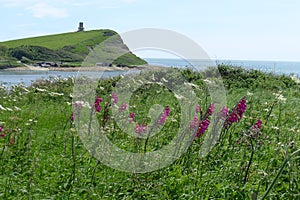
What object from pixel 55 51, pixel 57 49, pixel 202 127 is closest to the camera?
pixel 202 127

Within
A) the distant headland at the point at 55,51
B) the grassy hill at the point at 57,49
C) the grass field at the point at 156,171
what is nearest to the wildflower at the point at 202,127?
the grass field at the point at 156,171

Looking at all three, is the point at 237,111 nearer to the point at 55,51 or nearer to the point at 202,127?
the point at 202,127

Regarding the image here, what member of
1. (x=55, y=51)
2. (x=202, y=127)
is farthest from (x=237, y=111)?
(x=55, y=51)

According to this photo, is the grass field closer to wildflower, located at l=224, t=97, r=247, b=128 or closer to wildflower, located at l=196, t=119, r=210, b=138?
wildflower, located at l=224, t=97, r=247, b=128

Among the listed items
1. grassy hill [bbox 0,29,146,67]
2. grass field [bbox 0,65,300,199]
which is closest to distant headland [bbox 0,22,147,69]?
grassy hill [bbox 0,29,146,67]

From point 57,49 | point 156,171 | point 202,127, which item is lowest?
point 156,171

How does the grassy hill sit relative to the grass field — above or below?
above

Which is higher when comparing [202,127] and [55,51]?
[55,51]

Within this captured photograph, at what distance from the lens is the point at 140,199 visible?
3.56 meters

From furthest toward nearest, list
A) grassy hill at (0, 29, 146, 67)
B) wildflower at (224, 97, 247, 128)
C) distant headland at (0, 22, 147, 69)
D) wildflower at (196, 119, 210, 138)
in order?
grassy hill at (0, 29, 146, 67) < distant headland at (0, 22, 147, 69) < wildflower at (224, 97, 247, 128) < wildflower at (196, 119, 210, 138)

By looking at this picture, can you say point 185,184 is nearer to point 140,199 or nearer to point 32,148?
point 140,199

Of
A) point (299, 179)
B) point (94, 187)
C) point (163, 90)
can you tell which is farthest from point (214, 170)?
point (163, 90)

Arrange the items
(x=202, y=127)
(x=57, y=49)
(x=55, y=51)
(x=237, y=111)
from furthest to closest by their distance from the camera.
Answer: (x=57, y=49) → (x=55, y=51) → (x=237, y=111) → (x=202, y=127)

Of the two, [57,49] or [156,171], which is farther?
[57,49]
